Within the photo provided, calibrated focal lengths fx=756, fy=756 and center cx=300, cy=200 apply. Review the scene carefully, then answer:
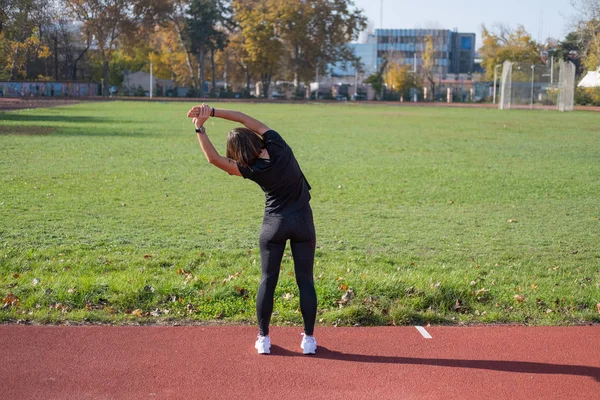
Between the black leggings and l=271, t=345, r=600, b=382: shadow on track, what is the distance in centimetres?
24

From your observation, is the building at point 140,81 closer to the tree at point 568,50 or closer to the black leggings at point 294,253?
the tree at point 568,50

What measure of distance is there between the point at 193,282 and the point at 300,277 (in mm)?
2028

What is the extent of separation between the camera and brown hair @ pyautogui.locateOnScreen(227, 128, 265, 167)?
17.4ft

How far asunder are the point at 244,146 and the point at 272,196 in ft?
1.51

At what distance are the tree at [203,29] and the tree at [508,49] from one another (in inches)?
1418

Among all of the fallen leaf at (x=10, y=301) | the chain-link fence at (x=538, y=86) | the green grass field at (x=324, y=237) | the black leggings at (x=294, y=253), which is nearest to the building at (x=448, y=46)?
the chain-link fence at (x=538, y=86)

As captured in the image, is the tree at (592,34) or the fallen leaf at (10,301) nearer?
the fallen leaf at (10,301)

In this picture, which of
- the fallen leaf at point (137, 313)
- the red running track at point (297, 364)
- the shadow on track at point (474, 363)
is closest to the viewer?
the red running track at point (297, 364)

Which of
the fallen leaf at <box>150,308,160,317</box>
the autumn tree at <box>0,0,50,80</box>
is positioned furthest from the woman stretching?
the autumn tree at <box>0,0,50,80</box>

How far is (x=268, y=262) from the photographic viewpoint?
561 cm

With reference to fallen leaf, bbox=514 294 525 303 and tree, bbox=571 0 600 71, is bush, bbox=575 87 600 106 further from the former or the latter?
fallen leaf, bbox=514 294 525 303

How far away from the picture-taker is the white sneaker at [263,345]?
5.63 metres

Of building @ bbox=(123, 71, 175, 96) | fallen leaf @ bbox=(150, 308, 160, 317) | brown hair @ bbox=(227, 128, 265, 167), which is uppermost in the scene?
building @ bbox=(123, 71, 175, 96)

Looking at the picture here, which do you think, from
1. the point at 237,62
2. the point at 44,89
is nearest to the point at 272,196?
the point at 44,89
